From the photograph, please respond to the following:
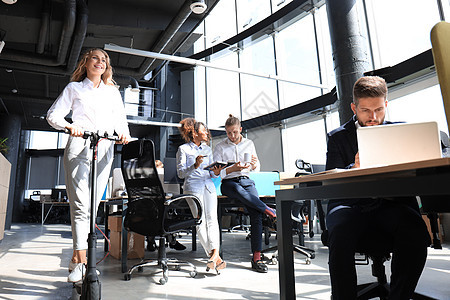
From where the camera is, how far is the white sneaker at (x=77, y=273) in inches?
72.1

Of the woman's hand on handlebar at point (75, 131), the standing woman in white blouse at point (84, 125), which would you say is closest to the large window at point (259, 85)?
the standing woman in white blouse at point (84, 125)

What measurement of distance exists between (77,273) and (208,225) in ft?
4.13

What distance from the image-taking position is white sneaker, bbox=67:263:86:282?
183cm

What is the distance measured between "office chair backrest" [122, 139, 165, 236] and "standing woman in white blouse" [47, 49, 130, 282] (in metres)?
0.31

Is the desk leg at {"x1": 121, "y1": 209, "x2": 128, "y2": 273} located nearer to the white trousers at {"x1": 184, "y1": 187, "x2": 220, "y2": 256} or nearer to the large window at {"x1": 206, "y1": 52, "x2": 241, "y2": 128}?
the white trousers at {"x1": 184, "y1": 187, "x2": 220, "y2": 256}

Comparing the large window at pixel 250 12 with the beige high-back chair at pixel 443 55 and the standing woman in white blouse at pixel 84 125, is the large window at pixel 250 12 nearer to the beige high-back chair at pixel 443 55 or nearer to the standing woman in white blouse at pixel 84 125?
the standing woman in white blouse at pixel 84 125

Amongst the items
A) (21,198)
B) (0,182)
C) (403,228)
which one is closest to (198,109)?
(21,198)

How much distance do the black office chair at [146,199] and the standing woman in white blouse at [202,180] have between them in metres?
0.25

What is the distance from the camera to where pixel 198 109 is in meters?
12.5

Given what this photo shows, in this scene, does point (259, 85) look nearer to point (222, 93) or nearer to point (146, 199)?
point (222, 93)

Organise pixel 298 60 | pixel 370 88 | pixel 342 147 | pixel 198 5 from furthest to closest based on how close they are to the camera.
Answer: pixel 298 60 < pixel 198 5 < pixel 342 147 < pixel 370 88

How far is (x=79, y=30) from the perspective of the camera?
5.76 m

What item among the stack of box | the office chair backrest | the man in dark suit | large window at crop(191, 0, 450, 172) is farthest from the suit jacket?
large window at crop(191, 0, 450, 172)

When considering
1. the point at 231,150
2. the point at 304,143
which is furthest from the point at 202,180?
the point at 304,143
